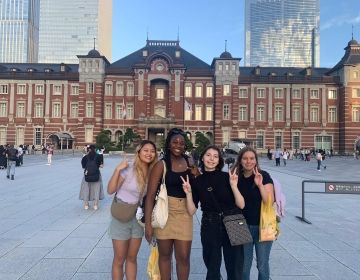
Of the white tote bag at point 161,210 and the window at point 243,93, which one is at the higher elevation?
the window at point 243,93

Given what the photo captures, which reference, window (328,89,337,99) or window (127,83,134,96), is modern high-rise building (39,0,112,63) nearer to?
window (127,83,134,96)

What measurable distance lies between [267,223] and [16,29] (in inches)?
5340

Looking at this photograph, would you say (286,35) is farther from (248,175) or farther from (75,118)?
(248,175)

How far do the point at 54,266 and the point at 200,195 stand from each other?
2.58 m

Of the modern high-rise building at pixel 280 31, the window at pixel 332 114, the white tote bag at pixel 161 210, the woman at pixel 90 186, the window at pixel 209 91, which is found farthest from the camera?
the modern high-rise building at pixel 280 31

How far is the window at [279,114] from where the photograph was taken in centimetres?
5156

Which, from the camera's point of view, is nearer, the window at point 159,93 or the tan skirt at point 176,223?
the tan skirt at point 176,223

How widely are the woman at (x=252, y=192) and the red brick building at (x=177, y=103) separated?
4663cm

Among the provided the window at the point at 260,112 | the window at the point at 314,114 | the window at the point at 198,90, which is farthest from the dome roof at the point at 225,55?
the window at the point at 314,114

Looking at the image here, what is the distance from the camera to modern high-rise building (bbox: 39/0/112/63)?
11331 centimetres

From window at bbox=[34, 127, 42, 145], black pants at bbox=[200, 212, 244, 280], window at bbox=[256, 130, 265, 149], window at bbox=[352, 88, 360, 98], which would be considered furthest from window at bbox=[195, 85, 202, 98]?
black pants at bbox=[200, 212, 244, 280]

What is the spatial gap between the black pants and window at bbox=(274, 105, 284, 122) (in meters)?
50.0

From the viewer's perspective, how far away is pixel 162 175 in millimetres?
3398

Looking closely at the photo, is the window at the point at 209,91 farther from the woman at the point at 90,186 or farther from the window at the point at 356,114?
the woman at the point at 90,186
